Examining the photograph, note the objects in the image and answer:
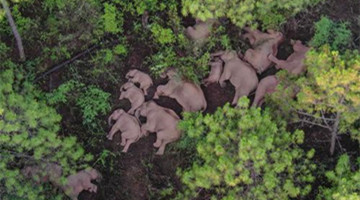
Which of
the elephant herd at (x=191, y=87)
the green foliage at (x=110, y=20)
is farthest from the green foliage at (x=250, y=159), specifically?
the green foliage at (x=110, y=20)

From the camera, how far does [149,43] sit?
6230mm

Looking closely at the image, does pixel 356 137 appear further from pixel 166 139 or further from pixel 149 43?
pixel 149 43

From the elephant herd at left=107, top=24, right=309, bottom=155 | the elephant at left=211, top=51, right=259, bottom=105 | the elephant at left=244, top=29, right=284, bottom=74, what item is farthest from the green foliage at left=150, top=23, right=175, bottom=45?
the elephant at left=244, top=29, right=284, bottom=74

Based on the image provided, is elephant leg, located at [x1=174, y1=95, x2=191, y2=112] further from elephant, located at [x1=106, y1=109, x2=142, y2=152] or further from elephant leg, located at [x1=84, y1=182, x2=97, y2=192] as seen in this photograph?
elephant leg, located at [x1=84, y1=182, x2=97, y2=192]

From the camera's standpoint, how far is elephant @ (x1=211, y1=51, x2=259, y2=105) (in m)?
5.77

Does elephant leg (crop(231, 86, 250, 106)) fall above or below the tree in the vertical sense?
below

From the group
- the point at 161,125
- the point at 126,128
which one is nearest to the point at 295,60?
the point at 161,125

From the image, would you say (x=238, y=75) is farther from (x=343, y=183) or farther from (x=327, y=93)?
(x=343, y=183)

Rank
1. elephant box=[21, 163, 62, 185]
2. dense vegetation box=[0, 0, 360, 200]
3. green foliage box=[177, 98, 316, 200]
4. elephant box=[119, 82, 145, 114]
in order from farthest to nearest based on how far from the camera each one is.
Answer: elephant box=[119, 82, 145, 114]
elephant box=[21, 163, 62, 185]
dense vegetation box=[0, 0, 360, 200]
green foliage box=[177, 98, 316, 200]

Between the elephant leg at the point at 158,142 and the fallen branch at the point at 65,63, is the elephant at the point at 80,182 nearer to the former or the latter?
the elephant leg at the point at 158,142

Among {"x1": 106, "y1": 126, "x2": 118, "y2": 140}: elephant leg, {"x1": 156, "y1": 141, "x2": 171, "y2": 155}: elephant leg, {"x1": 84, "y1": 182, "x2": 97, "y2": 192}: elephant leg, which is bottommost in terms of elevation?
{"x1": 84, "y1": 182, "x2": 97, "y2": 192}: elephant leg

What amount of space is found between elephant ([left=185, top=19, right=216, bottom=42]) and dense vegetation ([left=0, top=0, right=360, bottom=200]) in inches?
2.5

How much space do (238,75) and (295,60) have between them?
0.68m

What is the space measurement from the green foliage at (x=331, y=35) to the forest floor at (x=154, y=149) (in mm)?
263
